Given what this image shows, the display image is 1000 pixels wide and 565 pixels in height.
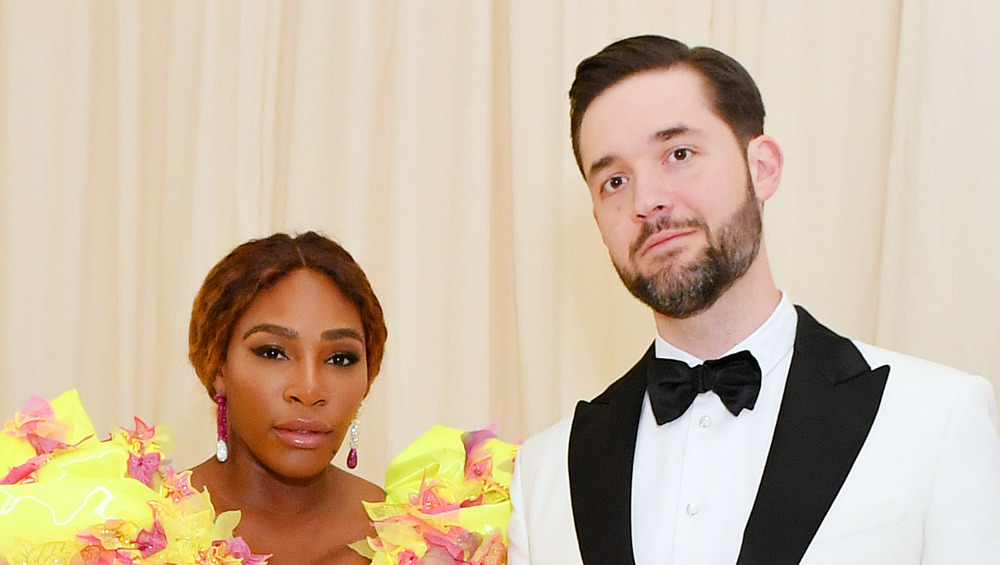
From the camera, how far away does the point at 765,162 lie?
5.83 ft

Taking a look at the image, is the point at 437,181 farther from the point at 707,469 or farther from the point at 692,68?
the point at 707,469

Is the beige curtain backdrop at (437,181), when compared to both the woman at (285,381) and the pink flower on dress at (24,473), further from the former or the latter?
the pink flower on dress at (24,473)

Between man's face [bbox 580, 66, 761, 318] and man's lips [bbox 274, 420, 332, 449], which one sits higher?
man's face [bbox 580, 66, 761, 318]

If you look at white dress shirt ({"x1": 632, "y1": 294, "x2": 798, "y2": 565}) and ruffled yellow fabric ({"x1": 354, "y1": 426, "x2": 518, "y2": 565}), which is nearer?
white dress shirt ({"x1": 632, "y1": 294, "x2": 798, "y2": 565})

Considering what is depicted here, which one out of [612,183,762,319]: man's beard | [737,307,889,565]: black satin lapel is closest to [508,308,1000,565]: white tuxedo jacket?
[737,307,889,565]: black satin lapel

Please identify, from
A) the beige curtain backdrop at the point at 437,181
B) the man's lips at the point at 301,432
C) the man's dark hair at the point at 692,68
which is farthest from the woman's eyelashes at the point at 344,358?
the beige curtain backdrop at the point at 437,181

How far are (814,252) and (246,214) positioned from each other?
1256 millimetres

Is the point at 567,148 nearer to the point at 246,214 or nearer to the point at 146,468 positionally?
the point at 246,214

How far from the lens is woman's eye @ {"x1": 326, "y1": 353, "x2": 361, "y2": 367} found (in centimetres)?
202

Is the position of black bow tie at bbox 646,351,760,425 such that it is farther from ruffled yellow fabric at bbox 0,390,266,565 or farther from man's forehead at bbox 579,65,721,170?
ruffled yellow fabric at bbox 0,390,266,565

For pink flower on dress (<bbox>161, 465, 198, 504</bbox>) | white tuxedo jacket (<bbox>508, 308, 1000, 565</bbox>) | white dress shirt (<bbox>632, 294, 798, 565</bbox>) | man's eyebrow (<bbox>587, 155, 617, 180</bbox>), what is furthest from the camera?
pink flower on dress (<bbox>161, 465, 198, 504</bbox>)

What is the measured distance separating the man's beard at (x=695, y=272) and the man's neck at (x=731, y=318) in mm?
30

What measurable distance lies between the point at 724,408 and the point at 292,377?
26.1 inches

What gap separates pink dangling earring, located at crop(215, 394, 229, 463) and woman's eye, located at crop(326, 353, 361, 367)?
0.19 meters
